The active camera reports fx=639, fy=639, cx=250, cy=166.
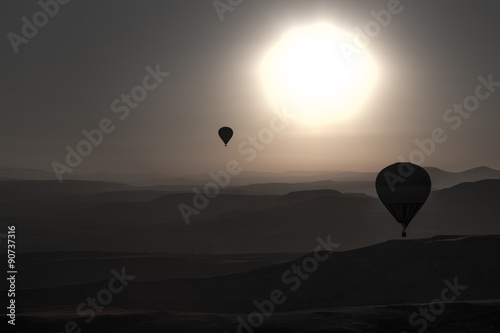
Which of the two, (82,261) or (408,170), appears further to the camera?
(82,261)

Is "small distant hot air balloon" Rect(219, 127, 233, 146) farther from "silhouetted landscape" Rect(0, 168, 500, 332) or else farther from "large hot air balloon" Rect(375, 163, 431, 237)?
"large hot air balloon" Rect(375, 163, 431, 237)

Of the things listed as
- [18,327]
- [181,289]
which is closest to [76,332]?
[18,327]

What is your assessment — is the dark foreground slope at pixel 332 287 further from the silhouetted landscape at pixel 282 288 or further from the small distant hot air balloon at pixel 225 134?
the small distant hot air balloon at pixel 225 134

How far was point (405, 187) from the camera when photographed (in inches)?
2277

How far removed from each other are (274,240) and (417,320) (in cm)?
12611

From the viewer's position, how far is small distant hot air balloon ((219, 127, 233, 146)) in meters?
83.9

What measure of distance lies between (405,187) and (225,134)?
105 feet

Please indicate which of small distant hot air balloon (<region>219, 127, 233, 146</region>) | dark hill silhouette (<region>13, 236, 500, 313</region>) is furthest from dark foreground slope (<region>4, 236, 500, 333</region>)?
small distant hot air balloon (<region>219, 127, 233, 146</region>)

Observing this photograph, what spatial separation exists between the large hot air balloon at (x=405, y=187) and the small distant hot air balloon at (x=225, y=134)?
29.6 meters

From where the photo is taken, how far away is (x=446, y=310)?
43.6 metres

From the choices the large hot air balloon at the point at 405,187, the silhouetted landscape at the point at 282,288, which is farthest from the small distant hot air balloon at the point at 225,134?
the large hot air balloon at the point at 405,187

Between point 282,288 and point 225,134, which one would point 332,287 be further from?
point 225,134

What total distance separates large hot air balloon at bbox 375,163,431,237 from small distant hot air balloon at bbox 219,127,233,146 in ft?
97.2

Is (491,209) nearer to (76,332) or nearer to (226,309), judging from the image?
(226,309)
